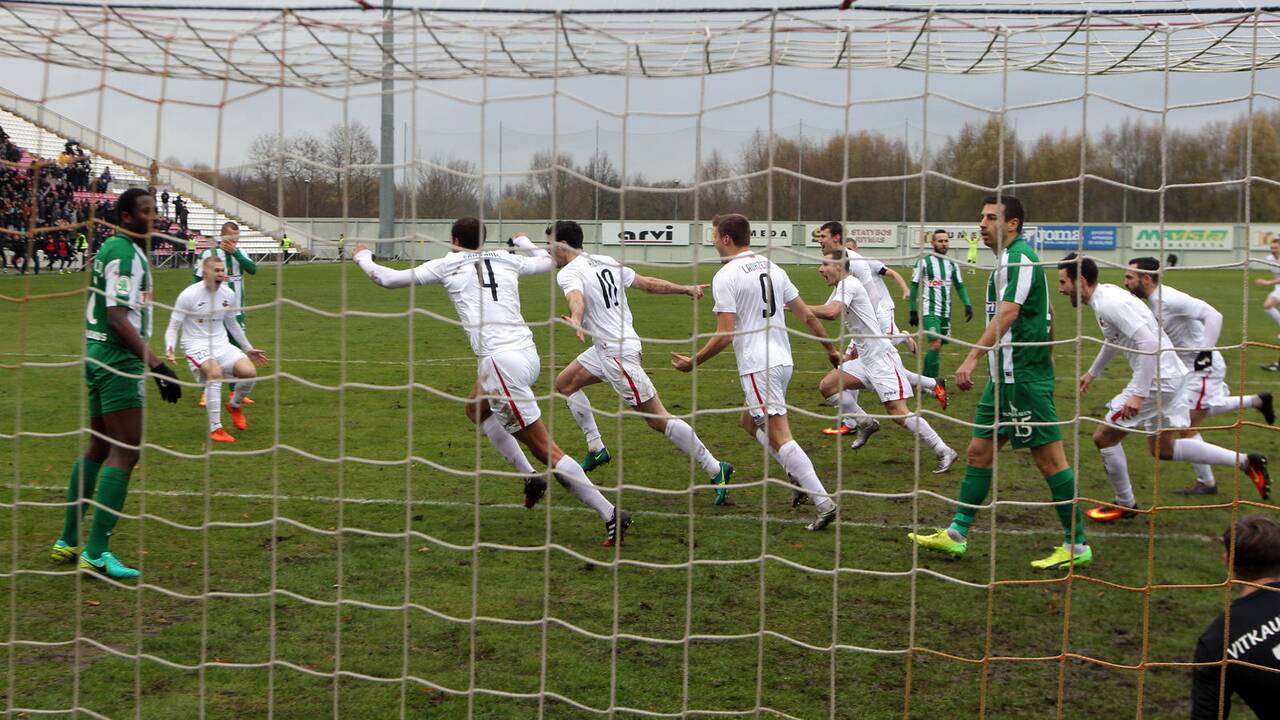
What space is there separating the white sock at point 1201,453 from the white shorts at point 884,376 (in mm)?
2083

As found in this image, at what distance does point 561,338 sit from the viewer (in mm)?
17734

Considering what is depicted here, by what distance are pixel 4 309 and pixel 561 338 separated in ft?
40.3

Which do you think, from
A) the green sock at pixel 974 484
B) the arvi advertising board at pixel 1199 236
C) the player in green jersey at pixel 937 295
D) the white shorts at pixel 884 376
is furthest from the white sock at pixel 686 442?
the arvi advertising board at pixel 1199 236

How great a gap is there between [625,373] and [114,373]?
320 cm

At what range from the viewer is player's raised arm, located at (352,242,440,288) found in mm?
5366

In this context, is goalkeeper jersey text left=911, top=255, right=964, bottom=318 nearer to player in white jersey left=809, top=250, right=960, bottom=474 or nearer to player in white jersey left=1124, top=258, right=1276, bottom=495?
Result: player in white jersey left=809, top=250, right=960, bottom=474

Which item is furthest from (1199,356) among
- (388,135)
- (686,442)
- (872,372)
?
(388,135)

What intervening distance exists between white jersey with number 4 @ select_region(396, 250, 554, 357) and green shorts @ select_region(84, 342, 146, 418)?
1616 millimetres

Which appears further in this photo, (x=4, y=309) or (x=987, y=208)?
(x=4, y=309)

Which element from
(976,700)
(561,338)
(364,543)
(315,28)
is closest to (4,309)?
(561,338)

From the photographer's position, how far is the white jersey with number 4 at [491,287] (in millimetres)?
6293

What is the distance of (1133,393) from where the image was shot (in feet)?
21.8

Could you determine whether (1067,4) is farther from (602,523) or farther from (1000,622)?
(602,523)

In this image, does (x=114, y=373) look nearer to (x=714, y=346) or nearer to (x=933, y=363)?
(x=714, y=346)
